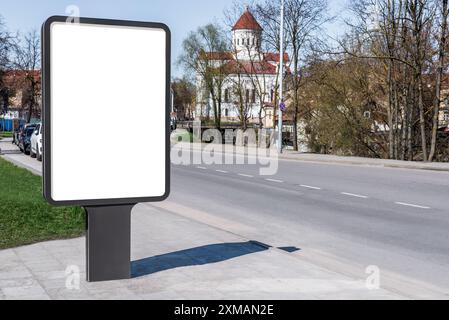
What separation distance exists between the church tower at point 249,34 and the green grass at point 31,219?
28.3 meters

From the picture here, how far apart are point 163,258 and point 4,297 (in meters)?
2.23

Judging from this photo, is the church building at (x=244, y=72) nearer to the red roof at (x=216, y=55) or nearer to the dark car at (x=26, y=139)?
the red roof at (x=216, y=55)

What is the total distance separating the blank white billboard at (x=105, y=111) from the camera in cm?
557

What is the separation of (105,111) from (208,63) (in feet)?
180

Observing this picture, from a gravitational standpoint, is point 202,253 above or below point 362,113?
below

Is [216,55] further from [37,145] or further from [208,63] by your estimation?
[37,145]

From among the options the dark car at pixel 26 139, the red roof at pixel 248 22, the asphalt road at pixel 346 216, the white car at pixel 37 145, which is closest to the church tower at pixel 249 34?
the red roof at pixel 248 22

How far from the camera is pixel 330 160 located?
2891 centimetres

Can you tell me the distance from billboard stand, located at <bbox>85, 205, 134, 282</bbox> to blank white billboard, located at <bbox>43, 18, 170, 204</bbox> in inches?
8.8

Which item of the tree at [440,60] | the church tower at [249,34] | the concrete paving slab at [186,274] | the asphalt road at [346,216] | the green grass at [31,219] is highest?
the church tower at [249,34]

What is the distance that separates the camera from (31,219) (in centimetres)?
999

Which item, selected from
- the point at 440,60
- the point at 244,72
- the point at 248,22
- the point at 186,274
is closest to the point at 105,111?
the point at 186,274
